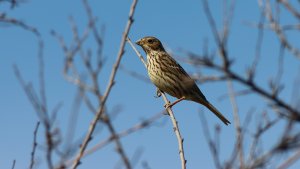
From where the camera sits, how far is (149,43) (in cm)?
1014

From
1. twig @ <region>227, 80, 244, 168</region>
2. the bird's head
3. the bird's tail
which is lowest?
twig @ <region>227, 80, 244, 168</region>

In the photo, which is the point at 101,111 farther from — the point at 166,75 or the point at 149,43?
the point at 149,43

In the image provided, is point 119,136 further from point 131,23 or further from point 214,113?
point 214,113

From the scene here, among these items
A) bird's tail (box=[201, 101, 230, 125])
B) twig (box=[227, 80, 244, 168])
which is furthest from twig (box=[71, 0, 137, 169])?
bird's tail (box=[201, 101, 230, 125])

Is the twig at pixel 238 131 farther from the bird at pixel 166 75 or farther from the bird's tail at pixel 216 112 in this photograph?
the bird's tail at pixel 216 112

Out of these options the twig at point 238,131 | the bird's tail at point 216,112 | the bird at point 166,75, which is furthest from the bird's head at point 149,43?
the twig at point 238,131

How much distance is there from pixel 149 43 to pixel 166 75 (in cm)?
96

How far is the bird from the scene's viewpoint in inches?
366

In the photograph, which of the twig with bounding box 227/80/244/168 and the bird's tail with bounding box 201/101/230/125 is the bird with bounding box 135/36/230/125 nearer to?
the bird's tail with bounding box 201/101/230/125

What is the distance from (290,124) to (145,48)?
792cm

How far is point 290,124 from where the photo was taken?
87.1 inches

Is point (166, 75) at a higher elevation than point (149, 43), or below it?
below

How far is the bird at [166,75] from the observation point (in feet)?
30.5

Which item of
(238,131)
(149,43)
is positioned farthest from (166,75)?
(238,131)
